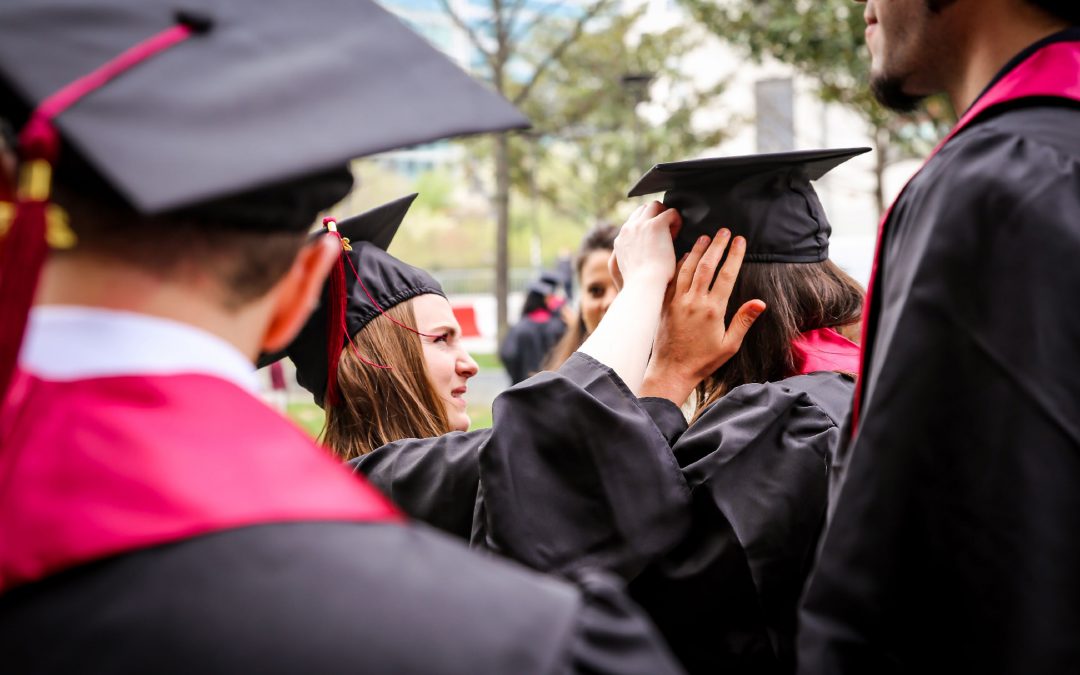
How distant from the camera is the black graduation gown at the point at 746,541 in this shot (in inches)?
76.2

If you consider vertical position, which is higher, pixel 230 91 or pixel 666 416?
pixel 230 91

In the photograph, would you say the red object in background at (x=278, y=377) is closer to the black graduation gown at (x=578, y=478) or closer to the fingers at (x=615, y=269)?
the fingers at (x=615, y=269)

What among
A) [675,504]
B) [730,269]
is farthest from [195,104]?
[730,269]

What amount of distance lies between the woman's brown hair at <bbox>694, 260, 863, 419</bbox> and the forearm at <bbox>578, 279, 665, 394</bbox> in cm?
25

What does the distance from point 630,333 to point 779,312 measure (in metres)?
0.40

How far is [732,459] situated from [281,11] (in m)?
1.27

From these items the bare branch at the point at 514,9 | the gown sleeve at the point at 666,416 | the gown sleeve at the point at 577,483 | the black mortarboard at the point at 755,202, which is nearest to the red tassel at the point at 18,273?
the gown sleeve at the point at 577,483

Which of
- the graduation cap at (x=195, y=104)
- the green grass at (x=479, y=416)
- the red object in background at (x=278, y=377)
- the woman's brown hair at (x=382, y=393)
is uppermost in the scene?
the graduation cap at (x=195, y=104)

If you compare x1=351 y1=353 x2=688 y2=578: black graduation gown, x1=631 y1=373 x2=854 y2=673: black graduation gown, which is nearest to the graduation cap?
x1=351 y1=353 x2=688 y2=578: black graduation gown

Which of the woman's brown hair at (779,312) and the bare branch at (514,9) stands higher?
the woman's brown hair at (779,312)

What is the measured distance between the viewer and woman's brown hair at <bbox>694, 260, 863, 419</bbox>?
91.0 inches

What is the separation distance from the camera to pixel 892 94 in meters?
1.67

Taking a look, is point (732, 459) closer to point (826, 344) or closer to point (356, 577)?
point (826, 344)

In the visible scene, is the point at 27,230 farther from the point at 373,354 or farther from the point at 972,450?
the point at 373,354
